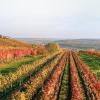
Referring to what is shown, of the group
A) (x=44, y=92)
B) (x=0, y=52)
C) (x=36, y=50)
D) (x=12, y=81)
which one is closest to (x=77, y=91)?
(x=44, y=92)

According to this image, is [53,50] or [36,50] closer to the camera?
[36,50]

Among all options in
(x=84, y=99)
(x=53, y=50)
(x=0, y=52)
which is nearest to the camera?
(x=84, y=99)

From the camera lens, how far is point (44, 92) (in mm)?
23406

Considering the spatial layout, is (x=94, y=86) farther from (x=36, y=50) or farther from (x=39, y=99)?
(x=36, y=50)

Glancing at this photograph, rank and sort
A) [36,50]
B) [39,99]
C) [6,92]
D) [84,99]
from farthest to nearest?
1. [36,50]
2. [6,92]
3. [84,99]
4. [39,99]

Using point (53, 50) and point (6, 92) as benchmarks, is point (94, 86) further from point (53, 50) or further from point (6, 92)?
point (53, 50)

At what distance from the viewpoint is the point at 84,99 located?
2298 cm

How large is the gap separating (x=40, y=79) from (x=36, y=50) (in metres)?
65.0

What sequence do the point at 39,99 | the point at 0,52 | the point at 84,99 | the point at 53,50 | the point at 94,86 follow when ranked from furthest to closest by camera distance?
the point at 53,50 < the point at 0,52 < the point at 94,86 < the point at 84,99 < the point at 39,99

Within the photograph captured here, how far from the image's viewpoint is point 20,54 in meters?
73.8

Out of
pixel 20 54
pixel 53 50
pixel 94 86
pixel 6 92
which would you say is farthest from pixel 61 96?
pixel 53 50

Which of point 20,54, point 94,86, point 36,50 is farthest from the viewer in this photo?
point 36,50

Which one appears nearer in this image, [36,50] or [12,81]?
[12,81]

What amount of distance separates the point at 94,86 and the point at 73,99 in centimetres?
707
